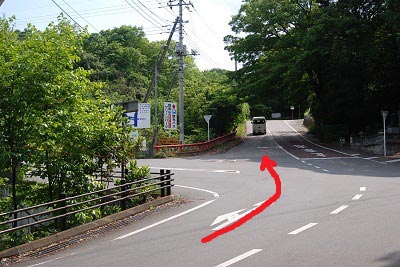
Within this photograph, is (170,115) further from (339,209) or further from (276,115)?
(276,115)

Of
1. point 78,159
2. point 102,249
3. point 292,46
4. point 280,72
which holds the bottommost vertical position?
point 102,249

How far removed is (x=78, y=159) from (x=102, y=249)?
450cm

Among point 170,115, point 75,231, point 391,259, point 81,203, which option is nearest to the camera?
point 391,259

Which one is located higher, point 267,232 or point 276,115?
point 276,115

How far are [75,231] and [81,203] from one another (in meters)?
0.68

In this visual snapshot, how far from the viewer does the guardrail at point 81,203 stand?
33.2 ft

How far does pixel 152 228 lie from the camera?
1041cm

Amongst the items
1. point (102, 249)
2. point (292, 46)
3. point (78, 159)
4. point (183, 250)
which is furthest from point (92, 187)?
point (292, 46)

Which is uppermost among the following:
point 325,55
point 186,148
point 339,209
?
point 325,55

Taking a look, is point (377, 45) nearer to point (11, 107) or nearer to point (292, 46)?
point (292, 46)

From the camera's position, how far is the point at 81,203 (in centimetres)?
1055

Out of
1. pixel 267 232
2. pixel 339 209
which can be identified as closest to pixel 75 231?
pixel 267 232

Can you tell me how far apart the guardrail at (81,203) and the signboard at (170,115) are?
22531mm

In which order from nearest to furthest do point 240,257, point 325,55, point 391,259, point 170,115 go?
1. point 391,259
2. point 240,257
3. point 170,115
4. point 325,55
